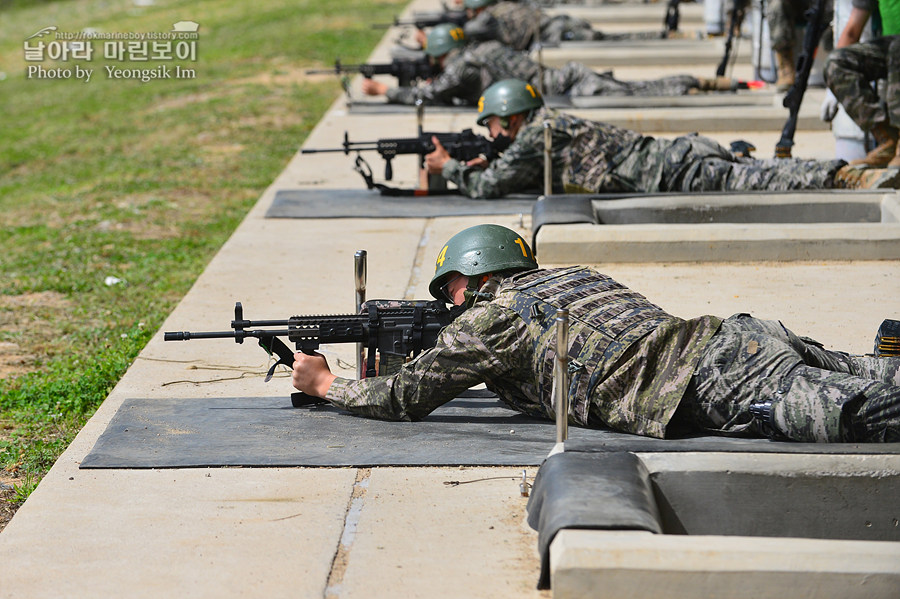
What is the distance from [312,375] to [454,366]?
28.1 inches

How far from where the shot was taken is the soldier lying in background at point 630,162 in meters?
8.93

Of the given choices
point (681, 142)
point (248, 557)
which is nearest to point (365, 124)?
point (681, 142)

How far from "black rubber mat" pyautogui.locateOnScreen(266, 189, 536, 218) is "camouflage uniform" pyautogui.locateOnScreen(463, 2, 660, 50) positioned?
5.79 m

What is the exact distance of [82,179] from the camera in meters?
13.8

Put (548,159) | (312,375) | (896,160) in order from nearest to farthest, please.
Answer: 1. (312,375)
2. (548,159)
3. (896,160)

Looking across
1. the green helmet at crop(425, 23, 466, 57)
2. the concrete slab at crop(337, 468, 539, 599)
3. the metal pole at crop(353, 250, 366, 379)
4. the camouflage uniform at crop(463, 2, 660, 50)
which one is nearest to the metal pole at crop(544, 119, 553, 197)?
the metal pole at crop(353, 250, 366, 379)

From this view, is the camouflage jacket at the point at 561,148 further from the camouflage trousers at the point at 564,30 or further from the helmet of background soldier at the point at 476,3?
the camouflage trousers at the point at 564,30

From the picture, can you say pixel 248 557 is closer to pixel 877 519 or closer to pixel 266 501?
pixel 266 501

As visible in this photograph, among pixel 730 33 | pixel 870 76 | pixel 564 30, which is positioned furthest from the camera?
pixel 564 30

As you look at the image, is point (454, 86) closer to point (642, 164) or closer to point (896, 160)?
point (642, 164)

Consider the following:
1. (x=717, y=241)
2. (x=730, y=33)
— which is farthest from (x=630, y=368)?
(x=730, y=33)

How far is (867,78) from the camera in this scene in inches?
360

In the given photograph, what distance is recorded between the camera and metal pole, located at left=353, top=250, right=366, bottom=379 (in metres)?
5.55

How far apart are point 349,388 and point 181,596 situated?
1.56 m
